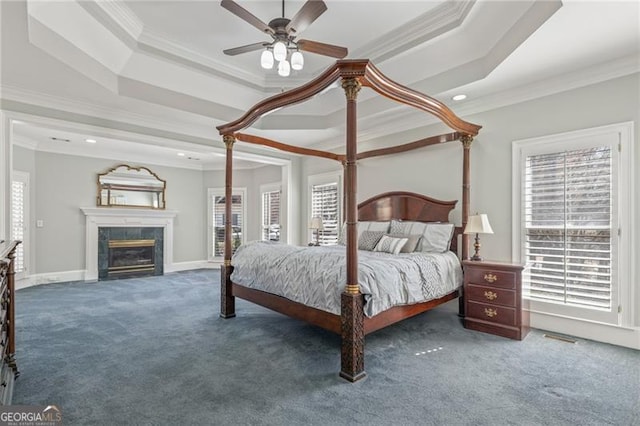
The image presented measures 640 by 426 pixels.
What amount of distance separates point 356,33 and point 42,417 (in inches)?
165

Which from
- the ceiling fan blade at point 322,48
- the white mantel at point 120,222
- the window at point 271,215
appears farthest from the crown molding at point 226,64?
the white mantel at point 120,222

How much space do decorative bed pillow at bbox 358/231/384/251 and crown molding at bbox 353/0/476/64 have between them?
226 cm

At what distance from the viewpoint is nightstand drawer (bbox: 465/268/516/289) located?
3250mm

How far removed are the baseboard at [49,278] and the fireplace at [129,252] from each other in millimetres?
383

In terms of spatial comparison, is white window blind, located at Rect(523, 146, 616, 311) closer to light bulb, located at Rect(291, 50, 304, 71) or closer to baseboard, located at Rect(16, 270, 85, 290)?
light bulb, located at Rect(291, 50, 304, 71)

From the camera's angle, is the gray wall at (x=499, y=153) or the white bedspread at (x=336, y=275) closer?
the white bedspread at (x=336, y=275)

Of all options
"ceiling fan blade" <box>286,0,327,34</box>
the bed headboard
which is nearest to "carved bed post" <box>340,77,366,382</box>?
"ceiling fan blade" <box>286,0,327,34</box>

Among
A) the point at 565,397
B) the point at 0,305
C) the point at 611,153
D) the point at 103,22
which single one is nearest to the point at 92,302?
the point at 0,305

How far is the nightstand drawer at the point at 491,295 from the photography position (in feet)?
10.6

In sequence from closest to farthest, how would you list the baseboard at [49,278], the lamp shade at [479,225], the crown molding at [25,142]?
the lamp shade at [479,225] → the crown molding at [25,142] → the baseboard at [49,278]

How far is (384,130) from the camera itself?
5.09 meters

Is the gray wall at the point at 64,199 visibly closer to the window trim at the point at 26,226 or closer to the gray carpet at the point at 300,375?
the window trim at the point at 26,226

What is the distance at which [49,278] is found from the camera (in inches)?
234

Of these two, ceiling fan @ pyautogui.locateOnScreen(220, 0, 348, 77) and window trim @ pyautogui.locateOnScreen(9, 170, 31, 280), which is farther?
window trim @ pyautogui.locateOnScreen(9, 170, 31, 280)
